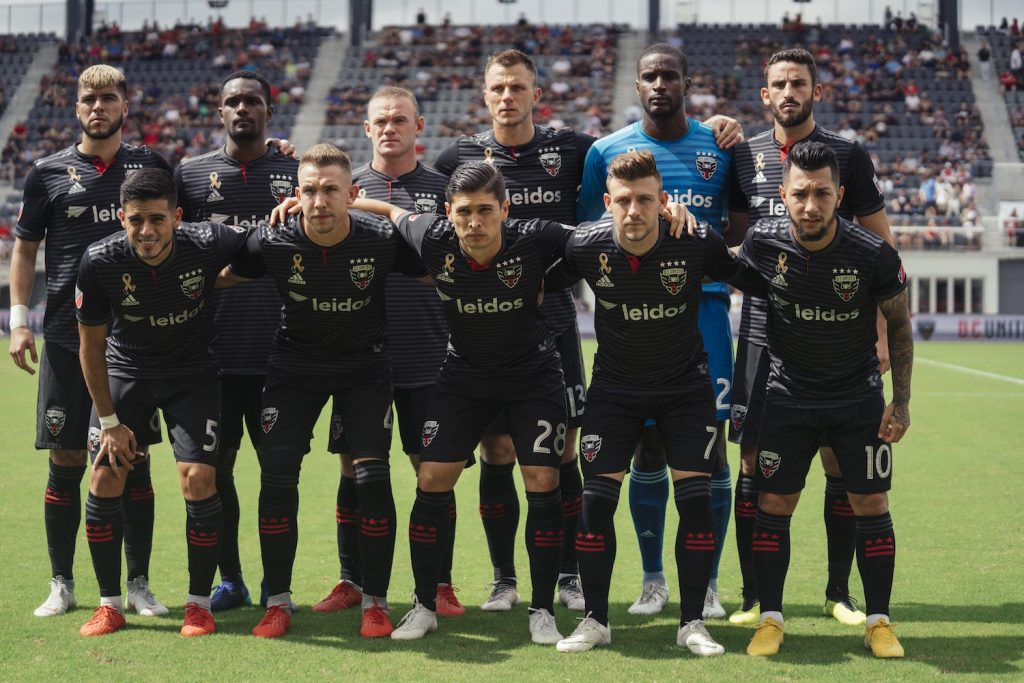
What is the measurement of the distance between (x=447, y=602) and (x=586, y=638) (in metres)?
0.98

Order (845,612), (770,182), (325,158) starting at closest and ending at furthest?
(325,158), (845,612), (770,182)

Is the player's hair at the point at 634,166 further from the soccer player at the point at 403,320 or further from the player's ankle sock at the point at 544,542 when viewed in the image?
the player's ankle sock at the point at 544,542

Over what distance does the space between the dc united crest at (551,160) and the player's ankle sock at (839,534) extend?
1980 mm

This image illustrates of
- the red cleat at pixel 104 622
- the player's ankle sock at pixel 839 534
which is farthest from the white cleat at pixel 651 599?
the red cleat at pixel 104 622

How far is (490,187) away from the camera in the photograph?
5.01 m

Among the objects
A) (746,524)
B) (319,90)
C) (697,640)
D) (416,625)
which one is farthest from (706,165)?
(319,90)

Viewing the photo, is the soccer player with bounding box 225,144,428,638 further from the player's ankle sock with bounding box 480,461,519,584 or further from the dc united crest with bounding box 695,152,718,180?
the dc united crest with bounding box 695,152,718,180

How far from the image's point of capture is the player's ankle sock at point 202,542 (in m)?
5.18

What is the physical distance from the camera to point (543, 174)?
582 cm

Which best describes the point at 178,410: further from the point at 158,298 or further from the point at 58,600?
the point at 58,600

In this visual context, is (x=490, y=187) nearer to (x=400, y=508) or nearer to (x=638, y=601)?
(x=638, y=601)

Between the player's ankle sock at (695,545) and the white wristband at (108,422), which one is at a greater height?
the white wristband at (108,422)

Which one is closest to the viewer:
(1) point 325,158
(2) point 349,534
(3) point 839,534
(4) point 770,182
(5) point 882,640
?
(5) point 882,640

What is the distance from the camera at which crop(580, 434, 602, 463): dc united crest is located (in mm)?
4992
